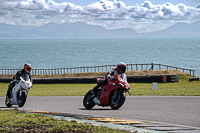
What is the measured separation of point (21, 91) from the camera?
14000 mm

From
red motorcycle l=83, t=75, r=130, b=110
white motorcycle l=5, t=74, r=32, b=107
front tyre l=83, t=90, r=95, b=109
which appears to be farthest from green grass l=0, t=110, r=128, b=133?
white motorcycle l=5, t=74, r=32, b=107

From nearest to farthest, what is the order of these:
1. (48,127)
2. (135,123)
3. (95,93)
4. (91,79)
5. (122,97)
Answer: (48,127)
(135,123)
(122,97)
(95,93)
(91,79)

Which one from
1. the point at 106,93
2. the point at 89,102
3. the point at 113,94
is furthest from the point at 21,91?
the point at 113,94

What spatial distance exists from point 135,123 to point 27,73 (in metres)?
6.55

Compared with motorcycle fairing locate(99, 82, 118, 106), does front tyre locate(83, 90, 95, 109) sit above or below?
below

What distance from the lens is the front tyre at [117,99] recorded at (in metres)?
11.7

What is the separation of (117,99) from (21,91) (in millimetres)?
4133

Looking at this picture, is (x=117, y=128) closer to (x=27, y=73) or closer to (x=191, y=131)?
(x=191, y=131)

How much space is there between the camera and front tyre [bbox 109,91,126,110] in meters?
11.7

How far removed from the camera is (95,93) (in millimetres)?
12617

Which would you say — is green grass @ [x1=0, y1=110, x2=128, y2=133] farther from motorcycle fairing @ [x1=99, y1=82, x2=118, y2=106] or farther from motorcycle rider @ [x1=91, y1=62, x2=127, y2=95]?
motorcycle rider @ [x1=91, y1=62, x2=127, y2=95]

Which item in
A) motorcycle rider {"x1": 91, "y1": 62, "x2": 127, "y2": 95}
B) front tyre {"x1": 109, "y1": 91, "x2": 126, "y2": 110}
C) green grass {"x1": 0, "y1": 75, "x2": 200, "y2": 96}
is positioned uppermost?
motorcycle rider {"x1": 91, "y1": 62, "x2": 127, "y2": 95}

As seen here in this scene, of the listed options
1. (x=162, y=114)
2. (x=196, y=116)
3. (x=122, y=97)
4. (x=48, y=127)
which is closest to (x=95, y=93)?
(x=122, y=97)

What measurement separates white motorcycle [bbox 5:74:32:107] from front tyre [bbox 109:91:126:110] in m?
3.56
